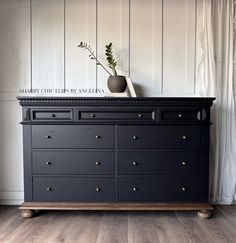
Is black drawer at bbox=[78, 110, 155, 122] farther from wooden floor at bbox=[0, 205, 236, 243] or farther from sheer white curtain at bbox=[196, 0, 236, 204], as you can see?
wooden floor at bbox=[0, 205, 236, 243]

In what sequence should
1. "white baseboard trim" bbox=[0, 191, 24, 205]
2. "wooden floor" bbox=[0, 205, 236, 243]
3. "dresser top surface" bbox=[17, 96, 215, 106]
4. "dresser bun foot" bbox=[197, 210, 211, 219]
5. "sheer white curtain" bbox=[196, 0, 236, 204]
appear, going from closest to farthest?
"wooden floor" bbox=[0, 205, 236, 243] < "dresser top surface" bbox=[17, 96, 215, 106] < "dresser bun foot" bbox=[197, 210, 211, 219] < "sheer white curtain" bbox=[196, 0, 236, 204] < "white baseboard trim" bbox=[0, 191, 24, 205]

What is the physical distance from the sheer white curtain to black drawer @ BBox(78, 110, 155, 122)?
77 centimetres

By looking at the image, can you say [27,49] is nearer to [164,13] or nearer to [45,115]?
[45,115]

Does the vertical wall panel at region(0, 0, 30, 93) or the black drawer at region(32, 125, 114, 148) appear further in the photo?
the vertical wall panel at region(0, 0, 30, 93)

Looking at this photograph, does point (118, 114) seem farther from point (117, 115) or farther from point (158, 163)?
point (158, 163)

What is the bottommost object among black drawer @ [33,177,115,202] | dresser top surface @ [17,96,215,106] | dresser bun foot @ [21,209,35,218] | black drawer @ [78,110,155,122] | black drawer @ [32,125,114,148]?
dresser bun foot @ [21,209,35,218]

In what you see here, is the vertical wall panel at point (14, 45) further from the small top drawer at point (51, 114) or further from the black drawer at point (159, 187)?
the black drawer at point (159, 187)

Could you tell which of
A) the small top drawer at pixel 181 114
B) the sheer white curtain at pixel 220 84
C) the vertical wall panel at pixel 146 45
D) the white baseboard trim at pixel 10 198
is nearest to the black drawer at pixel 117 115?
the small top drawer at pixel 181 114

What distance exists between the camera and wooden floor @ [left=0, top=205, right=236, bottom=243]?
2141 mm

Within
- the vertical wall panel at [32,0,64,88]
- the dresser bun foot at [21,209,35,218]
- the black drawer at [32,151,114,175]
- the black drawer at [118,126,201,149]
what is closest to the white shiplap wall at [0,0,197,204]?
the vertical wall panel at [32,0,64,88]

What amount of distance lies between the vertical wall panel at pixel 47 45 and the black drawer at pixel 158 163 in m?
1.09

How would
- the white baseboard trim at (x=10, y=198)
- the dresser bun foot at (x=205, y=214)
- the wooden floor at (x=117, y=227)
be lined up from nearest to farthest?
1. the wooden floor at (x=117, y=227)
2. the dresser bun foot at (x=205, y=214)
3. the white baseboard trim at (x=10, y=198)

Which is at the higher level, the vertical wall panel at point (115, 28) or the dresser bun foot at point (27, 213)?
the vertical wall panel at point (115, 28)

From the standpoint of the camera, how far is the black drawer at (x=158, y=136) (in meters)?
2.44
